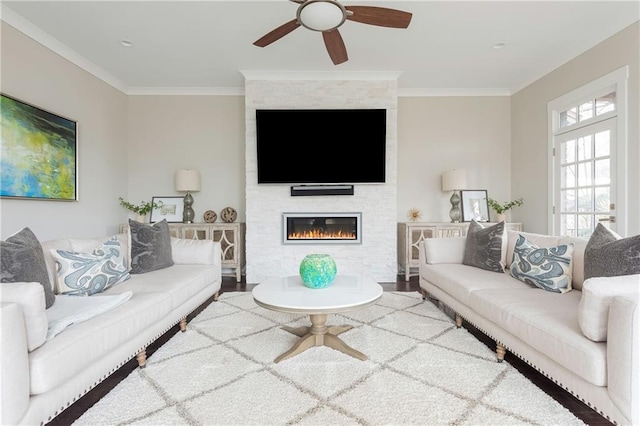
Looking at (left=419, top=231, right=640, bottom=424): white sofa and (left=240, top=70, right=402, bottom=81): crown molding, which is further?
(left=240, top=70, right=402, bottom=81): crown molding

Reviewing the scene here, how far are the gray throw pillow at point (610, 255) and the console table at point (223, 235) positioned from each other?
3.48 meters

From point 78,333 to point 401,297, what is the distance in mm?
2733

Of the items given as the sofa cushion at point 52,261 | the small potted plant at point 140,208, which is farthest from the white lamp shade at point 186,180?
the sofa cushion at point 52,261

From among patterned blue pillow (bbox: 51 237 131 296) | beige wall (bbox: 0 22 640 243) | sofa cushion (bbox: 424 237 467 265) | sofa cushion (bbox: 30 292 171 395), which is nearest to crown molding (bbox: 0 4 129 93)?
beige wall (bbox: 0 22 640 243)

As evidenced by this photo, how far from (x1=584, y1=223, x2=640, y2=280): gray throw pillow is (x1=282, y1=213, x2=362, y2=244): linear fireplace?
98.9 inches

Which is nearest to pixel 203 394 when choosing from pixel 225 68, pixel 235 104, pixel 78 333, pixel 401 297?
pixel 78 333

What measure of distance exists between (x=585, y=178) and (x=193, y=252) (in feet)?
13.8

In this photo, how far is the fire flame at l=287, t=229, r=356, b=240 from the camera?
4.13 meters

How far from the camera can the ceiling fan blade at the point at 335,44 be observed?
237cm

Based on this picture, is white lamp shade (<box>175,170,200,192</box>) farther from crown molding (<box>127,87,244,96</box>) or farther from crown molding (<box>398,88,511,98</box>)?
crown molding (<box>398,88,511,98</box>)

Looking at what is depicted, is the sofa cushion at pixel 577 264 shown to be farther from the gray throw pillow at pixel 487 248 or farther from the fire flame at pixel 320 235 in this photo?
the fire flame at pixel 320 235

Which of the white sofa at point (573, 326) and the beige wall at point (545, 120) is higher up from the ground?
the beige wall at point (545, 120)

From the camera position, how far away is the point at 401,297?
10.9ft

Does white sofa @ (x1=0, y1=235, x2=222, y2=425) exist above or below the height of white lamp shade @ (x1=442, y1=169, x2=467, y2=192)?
below
